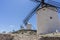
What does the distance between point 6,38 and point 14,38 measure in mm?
644

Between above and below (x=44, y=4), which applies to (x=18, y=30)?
below

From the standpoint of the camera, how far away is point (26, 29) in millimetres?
20891

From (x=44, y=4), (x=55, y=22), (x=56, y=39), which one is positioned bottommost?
(x=56, y=39)

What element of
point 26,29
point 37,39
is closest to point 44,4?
point 26,29

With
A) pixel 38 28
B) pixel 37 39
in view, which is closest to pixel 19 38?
pixel 37 39

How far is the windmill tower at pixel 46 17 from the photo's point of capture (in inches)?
754

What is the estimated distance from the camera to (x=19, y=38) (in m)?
15.6

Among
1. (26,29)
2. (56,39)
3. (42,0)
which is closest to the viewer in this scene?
(56,39)

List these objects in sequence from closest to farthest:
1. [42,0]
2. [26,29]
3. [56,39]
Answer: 1. [56,39]
2. [42,0]
3. [26,29]

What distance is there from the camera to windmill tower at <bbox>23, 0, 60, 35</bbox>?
754 inches

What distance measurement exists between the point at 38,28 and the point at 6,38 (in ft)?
16.2

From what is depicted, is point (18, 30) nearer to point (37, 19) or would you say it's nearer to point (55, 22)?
point (37, 19)

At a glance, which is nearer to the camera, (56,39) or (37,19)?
(56,39)

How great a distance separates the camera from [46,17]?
19312 mm
